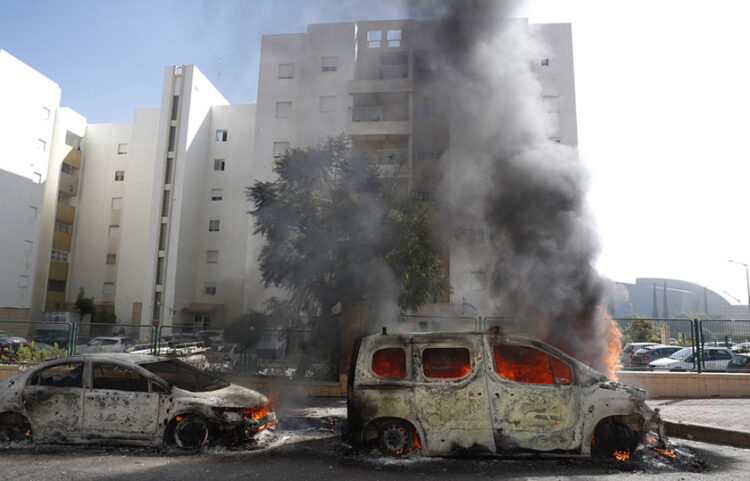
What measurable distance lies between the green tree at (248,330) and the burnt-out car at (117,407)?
4.61m

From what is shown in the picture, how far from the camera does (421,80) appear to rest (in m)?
16.8

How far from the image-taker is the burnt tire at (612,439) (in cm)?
524

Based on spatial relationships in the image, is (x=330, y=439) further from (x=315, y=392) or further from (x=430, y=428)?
(x=315, y=392)

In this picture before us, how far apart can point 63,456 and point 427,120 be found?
17.8 meters

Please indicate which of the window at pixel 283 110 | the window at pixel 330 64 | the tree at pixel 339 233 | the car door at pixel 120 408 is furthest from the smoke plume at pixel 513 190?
the window at pixel 283 110

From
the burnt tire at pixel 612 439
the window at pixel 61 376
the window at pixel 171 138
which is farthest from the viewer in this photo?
the window at pixel 171 138

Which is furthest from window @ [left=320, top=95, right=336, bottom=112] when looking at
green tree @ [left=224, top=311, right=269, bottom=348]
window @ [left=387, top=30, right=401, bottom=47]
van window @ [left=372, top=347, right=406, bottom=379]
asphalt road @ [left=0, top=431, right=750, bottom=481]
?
asphalt road @ [left=0, top=431, right=750, bottom=481]

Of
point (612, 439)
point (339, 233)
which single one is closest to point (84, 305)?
point (339, 233)

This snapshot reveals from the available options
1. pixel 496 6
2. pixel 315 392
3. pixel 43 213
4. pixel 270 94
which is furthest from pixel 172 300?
pixel 496 6

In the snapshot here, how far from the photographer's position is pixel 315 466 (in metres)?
5.16

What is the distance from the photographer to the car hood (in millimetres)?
5688

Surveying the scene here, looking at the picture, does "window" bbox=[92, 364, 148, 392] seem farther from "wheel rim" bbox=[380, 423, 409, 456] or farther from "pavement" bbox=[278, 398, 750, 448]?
"wheel rim" bbox=[380, 423, 409, 456]

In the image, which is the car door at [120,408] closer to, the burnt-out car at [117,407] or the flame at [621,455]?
the burnt-out car at [117,407]

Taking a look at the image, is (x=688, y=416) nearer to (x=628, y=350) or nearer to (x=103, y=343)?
(x=628, y=350)
